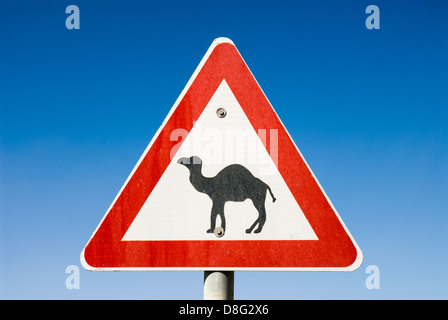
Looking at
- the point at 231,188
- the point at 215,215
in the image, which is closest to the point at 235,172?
the point at 231,188

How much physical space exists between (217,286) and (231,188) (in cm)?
34

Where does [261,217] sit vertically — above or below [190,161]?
below

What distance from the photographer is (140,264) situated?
1916 millimetres

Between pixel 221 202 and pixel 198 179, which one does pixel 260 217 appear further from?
pixel 198 179

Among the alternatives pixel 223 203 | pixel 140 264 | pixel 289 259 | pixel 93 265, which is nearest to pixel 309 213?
pixel 289 259

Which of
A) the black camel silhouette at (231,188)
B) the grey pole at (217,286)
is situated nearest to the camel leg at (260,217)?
the black camel silhouette at (231,188)

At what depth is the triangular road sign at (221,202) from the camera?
1.89 meters

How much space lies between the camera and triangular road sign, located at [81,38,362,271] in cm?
189

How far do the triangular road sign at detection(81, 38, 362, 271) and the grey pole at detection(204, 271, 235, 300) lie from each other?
0.04 meters

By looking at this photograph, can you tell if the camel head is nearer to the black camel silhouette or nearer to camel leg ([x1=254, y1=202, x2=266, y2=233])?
the black camel silhouette

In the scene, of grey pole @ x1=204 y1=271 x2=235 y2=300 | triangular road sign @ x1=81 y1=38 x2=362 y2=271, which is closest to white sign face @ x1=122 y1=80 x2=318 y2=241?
triangular road sign @ x1=81 y1=38 x2=362 y2=271

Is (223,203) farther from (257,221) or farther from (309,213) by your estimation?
Result: (309,213)

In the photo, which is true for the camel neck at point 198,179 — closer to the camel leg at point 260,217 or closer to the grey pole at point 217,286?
the camel leg at point 260,217

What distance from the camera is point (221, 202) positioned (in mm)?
1914
